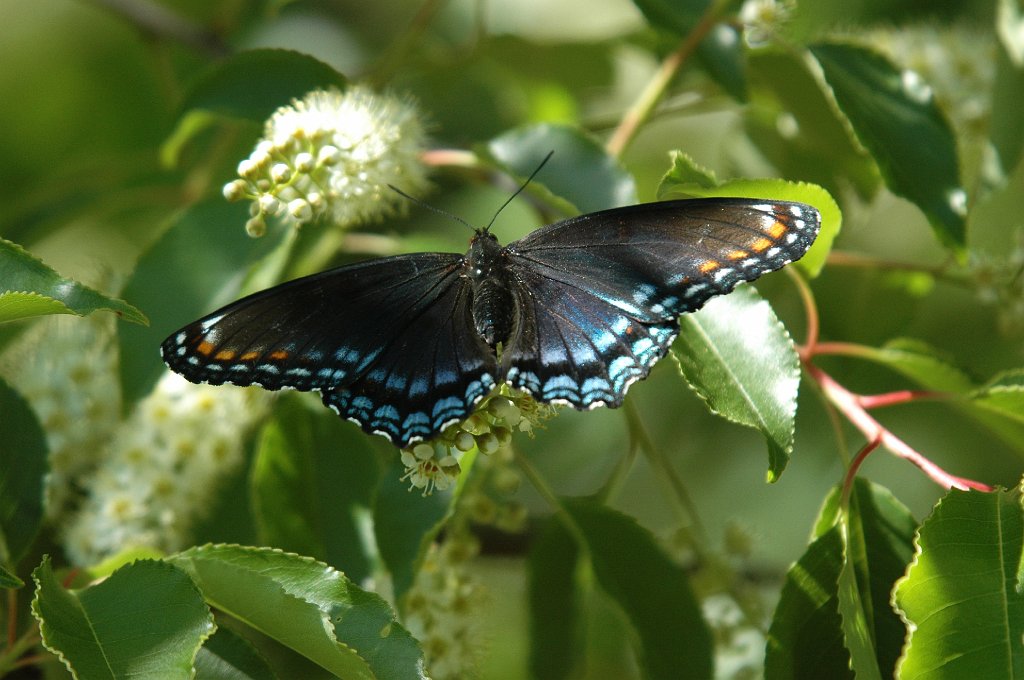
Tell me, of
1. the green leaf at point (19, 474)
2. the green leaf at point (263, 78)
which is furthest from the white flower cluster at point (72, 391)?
the green leaf at point (263, 78)

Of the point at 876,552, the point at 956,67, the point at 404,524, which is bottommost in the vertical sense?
the point at 404,524

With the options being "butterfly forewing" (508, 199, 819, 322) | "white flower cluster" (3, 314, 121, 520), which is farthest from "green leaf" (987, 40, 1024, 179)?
"white flower cluster" (3, 314, 121, 520)

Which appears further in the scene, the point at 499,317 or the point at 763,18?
the point at 763,18

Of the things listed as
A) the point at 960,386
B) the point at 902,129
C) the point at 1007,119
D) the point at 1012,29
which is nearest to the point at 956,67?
the point at 1012,29

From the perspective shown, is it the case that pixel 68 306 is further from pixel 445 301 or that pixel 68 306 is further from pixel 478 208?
pixel 478 208

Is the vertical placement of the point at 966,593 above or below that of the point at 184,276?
above

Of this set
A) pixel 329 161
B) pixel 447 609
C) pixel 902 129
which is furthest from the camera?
pixel 447 609

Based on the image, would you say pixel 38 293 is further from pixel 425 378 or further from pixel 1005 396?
pixel 1005 396
